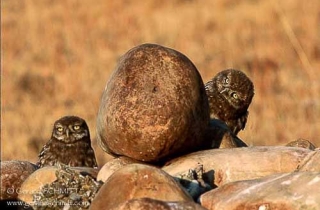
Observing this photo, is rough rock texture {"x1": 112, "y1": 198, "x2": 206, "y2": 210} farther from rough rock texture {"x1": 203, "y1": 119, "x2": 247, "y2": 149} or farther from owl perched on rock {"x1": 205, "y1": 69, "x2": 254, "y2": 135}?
owl perched on rock {"x1": 205, "y1": 69, "x2": 254, "y2": 135}

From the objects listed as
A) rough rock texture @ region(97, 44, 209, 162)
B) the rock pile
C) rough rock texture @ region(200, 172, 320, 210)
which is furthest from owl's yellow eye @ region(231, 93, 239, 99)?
rough rock texture @ region(200, 172, 320, 210)

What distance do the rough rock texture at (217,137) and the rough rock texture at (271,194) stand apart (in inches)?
35.8

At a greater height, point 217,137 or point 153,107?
point 153,107

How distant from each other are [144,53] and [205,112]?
1.39 ft

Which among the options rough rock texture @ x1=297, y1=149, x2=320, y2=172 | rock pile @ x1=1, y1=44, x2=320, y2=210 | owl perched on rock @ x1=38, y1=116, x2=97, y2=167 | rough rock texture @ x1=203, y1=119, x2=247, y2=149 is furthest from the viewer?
owl perched on rock @ x1=38, y1=116, x2=97, y2=167

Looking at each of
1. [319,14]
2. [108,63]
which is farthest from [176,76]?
[319,14]

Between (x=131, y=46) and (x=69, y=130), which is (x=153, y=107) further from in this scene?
(x=131, y=46)

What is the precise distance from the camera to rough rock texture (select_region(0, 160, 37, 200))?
561 centimetres

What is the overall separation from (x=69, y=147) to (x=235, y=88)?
109 cm

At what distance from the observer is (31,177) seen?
534cm

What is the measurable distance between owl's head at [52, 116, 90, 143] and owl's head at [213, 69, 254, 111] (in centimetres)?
93

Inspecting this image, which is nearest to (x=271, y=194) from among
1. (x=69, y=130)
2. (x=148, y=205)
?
(x=148, y=205)

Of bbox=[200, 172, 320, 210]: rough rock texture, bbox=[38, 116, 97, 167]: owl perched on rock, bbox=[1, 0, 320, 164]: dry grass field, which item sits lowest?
bbox=[1, 0, 320, 164]: dry grass field

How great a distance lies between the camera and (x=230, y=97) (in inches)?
273
